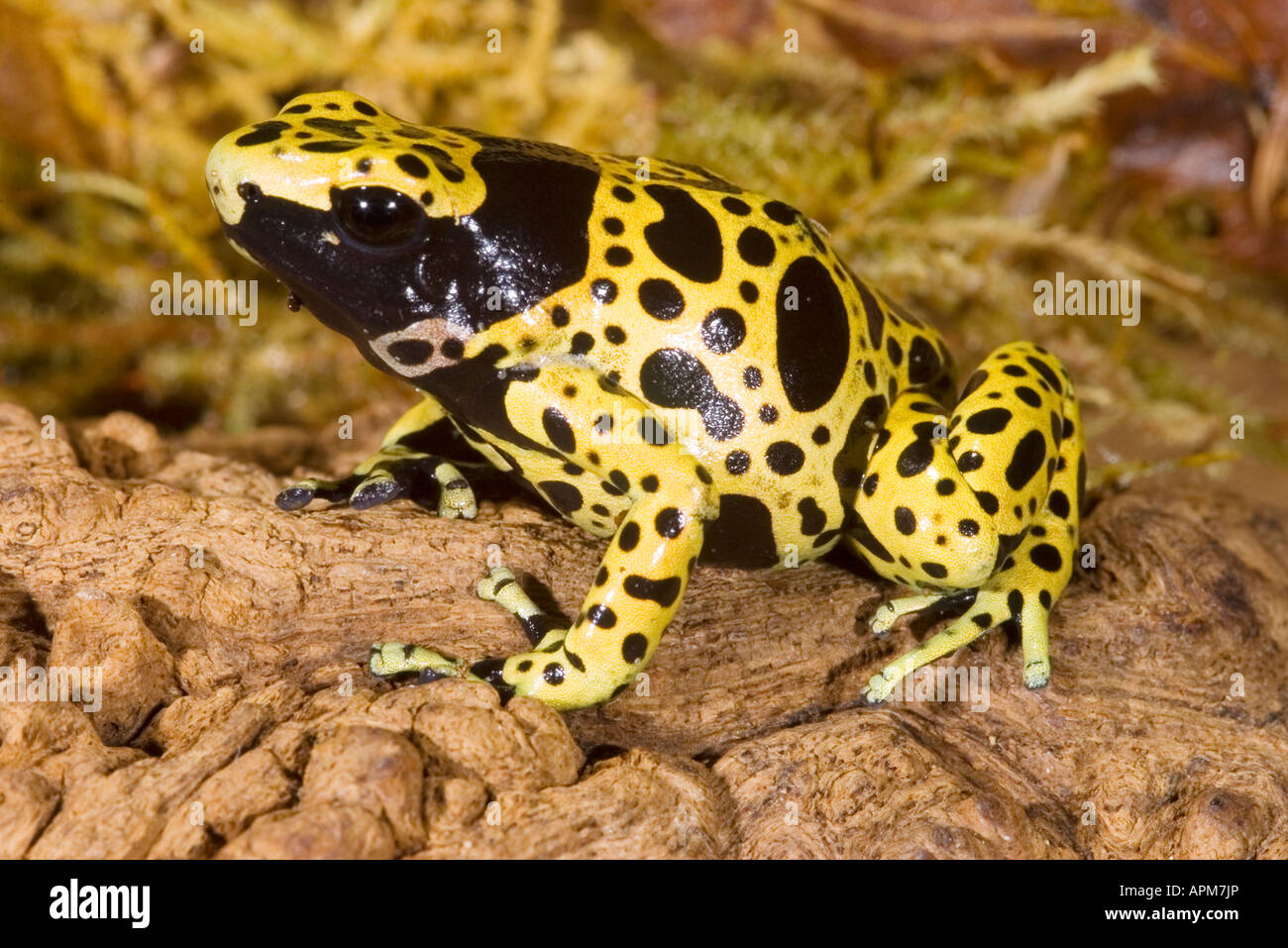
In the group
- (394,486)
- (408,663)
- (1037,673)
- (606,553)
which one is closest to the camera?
(408,663)

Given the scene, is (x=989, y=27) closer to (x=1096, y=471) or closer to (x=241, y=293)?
(x=1096, y=471)

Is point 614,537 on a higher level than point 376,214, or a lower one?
lower

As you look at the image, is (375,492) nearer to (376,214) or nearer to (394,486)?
(394,486)

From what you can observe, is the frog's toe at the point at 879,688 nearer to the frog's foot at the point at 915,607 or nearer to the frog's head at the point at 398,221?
the frog's foot at the point at 915,607

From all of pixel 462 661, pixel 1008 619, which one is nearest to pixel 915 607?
pixel 1008 619

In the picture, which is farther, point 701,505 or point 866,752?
point 701,505
